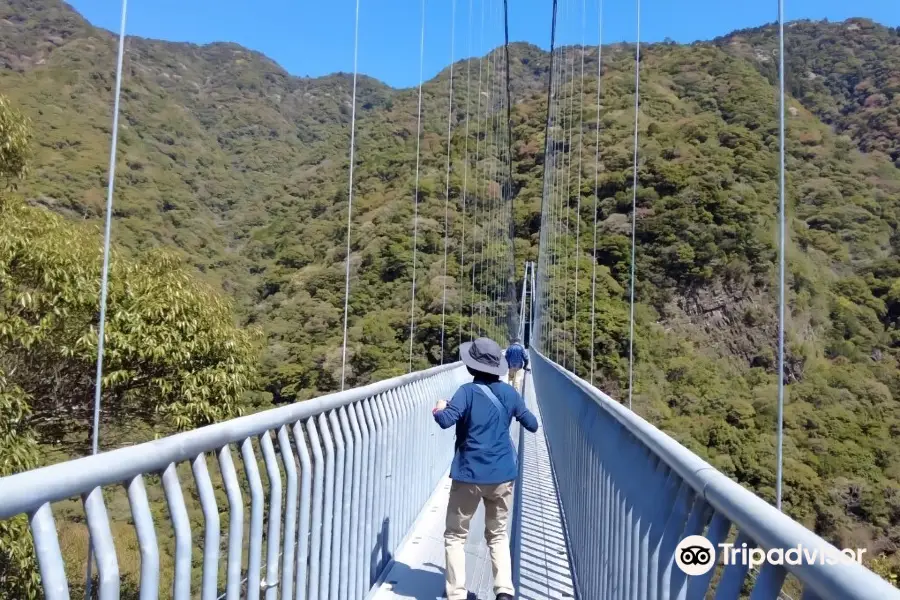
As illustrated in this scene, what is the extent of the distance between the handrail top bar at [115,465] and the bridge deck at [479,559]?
1155 millimetres

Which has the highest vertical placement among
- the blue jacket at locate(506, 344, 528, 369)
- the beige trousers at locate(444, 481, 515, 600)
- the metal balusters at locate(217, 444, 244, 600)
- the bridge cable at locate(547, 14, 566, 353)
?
the bridge cable at locate(547, 14, 566, 353)

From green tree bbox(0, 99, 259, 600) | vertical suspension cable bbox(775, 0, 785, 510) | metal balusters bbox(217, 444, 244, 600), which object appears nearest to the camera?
metal balusters bbox(217, 444, 244, 600)

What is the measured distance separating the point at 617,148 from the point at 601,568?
106ft

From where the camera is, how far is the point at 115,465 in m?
1.02

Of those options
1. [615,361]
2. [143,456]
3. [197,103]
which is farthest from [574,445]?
[197,103]

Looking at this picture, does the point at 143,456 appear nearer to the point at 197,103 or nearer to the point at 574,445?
the point at 574,445

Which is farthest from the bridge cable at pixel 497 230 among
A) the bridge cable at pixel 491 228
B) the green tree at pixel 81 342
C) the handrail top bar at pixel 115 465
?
the handrail top bar at pixel 115 465

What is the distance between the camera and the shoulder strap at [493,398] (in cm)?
236

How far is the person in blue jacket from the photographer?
7.67 ft

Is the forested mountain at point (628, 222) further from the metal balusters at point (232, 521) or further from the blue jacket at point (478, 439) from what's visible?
the metal balusters at point (232, 521)

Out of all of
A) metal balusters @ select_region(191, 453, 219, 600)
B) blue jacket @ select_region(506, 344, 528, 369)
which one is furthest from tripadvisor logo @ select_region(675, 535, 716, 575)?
blue jacket @ select_region(506, 344, 528, 369)

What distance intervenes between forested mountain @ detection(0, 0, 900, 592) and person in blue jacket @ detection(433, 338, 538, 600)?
4.78 metres

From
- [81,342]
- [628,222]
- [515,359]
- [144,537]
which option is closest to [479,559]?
[144,537]

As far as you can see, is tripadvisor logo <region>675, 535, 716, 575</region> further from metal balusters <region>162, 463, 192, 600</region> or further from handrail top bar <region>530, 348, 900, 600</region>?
metal balusters <region>162, 463, 192, 600</region>
